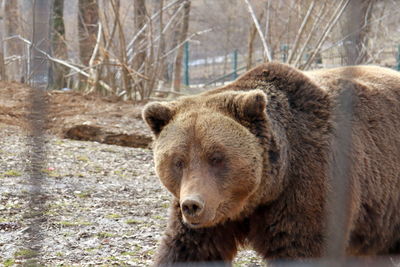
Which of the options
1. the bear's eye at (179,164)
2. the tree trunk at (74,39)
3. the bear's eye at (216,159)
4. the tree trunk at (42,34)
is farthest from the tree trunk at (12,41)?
the tree trunk at (42,34)

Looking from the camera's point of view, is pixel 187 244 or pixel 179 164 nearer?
pixel 179 164

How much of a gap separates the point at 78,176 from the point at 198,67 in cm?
1831

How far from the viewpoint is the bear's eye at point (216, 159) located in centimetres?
336

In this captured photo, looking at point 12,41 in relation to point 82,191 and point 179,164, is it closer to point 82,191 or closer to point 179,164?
point 82,191

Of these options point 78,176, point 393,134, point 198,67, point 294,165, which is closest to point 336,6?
point 78,176

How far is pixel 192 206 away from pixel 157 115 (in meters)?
0.72

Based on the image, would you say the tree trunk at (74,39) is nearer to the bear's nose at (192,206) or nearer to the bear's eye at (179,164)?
the bear's eye at (179,164)

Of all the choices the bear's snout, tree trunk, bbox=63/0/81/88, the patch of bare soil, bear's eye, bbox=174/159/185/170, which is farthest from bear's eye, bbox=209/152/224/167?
tree trunk, bbox=63/0/81/88

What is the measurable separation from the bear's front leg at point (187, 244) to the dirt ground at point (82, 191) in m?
0.62

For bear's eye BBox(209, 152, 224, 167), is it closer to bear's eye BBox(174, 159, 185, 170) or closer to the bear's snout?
bear's eye BBox(174, 159, 185, 170)

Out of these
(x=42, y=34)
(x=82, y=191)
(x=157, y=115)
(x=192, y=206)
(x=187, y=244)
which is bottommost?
(x=82, y=191)

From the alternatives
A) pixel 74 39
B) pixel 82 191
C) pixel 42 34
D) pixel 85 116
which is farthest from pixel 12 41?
pixel 42 34

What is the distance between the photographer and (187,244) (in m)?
3.60

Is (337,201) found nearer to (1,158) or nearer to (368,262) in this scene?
(368,262)
